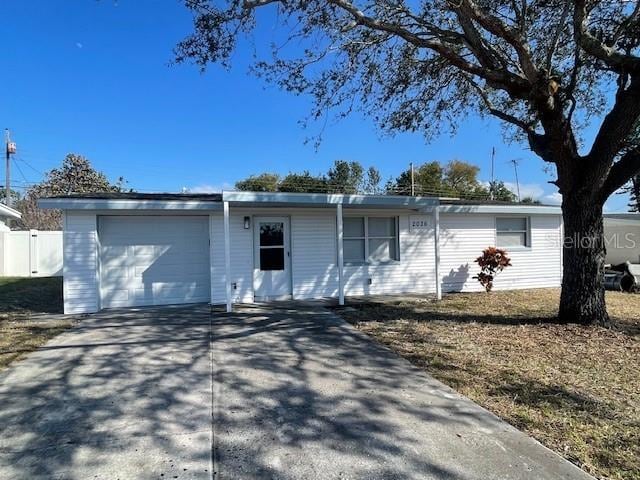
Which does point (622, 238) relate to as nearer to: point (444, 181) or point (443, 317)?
point (443, 317)

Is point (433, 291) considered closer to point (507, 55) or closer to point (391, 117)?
point (391, 117)

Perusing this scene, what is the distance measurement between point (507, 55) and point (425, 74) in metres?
1.67

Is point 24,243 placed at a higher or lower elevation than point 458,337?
higher

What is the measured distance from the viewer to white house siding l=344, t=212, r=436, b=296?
1124cm

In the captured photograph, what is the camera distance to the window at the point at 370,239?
11266 mm

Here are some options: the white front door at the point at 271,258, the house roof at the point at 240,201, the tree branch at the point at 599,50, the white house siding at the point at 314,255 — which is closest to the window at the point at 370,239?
the white house siding at the point at 314,255

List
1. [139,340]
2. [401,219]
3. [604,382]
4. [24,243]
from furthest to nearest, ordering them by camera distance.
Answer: [24,243], [401,219], [139,340], [604,382]

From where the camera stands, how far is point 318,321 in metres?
7.86

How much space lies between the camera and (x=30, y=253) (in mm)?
18672

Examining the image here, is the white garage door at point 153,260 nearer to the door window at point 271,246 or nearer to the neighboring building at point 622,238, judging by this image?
the door window at point 271,246

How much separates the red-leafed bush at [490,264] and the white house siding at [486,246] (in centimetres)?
56

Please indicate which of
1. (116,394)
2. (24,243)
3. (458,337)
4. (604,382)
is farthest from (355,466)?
(24,243)

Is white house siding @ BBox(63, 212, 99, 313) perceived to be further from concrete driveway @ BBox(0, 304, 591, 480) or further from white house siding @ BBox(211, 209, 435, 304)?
concrete driveway @ BBox(0, 304, 591, 480)

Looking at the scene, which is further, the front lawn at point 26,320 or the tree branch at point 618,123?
the tree branch at point 618,123
